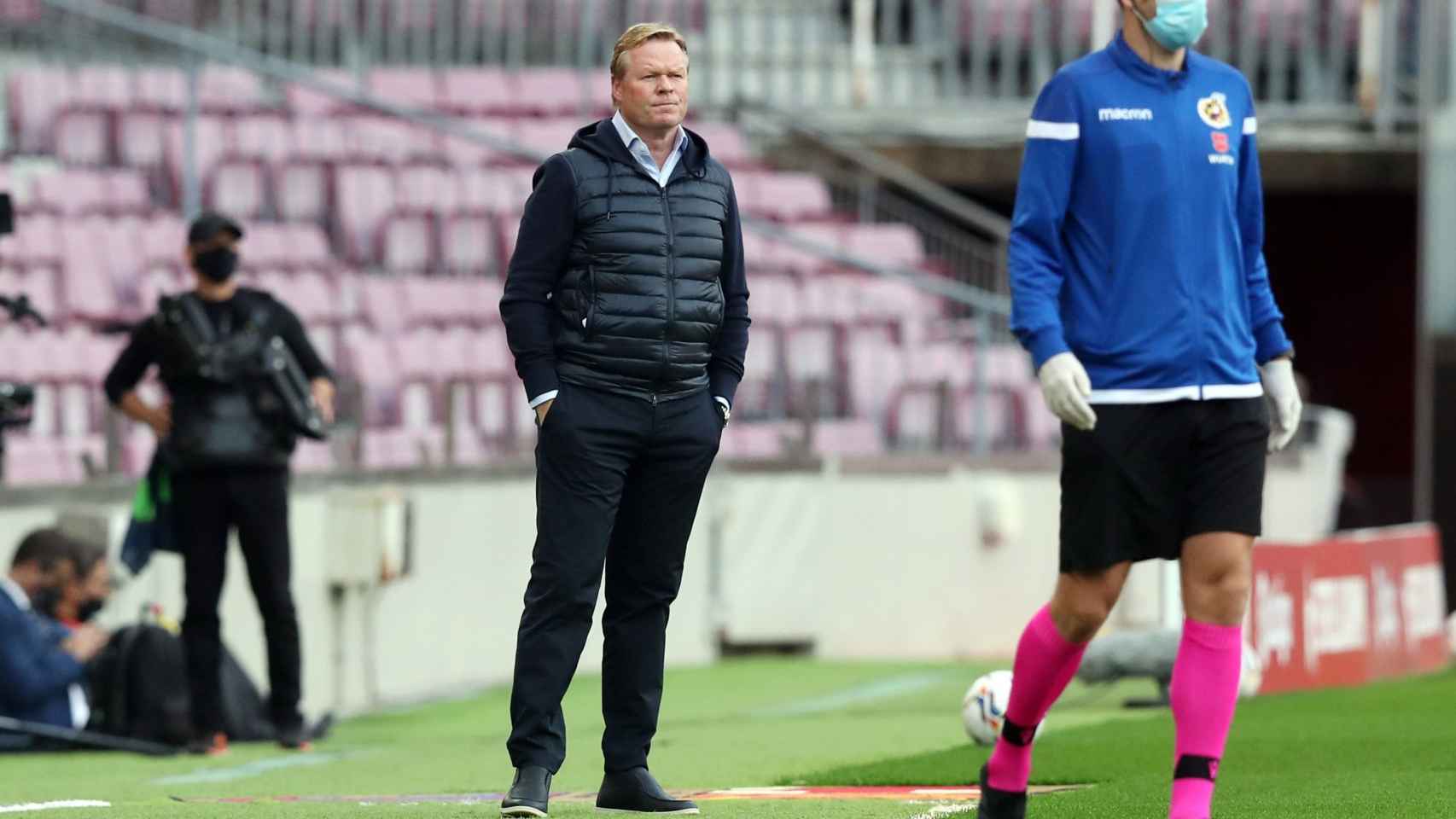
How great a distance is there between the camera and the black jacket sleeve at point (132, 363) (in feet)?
32.0

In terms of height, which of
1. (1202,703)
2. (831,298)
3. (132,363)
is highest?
(132,363)

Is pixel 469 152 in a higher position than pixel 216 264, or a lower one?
higher

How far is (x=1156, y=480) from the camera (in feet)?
18.1

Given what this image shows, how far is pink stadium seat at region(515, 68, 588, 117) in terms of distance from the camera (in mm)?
19250

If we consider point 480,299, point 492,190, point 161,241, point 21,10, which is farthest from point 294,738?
point 21,10

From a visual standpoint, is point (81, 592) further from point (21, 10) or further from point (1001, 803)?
point (21, 10)

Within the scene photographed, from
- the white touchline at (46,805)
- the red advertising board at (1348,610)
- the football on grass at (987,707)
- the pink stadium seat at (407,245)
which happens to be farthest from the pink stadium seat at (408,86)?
the white touchline at (46,805)

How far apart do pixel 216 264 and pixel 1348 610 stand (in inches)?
237

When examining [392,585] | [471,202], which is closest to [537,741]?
[392,585]

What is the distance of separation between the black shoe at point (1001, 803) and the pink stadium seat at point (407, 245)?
11229 millimetres

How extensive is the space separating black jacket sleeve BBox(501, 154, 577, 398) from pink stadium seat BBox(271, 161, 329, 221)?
1084 centimetres

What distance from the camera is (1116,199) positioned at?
556cm

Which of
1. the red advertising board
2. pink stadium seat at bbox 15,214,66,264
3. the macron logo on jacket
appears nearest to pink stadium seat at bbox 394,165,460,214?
pink stadium seat at bbox 15,214,66,264

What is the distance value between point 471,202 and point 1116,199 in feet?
38.2
